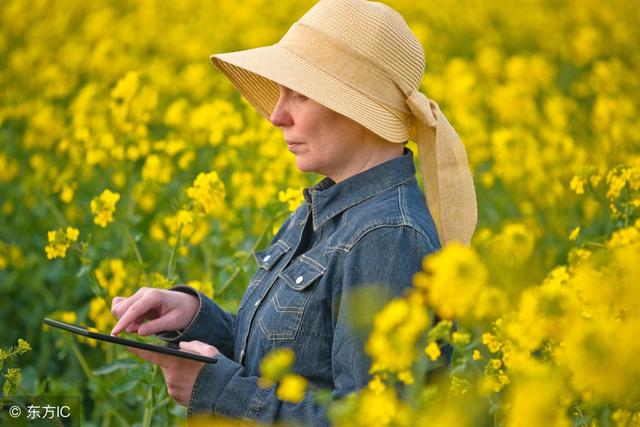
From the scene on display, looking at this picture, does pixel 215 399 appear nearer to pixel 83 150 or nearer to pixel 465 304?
pixel 465 304

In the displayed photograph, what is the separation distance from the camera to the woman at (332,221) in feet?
5.66

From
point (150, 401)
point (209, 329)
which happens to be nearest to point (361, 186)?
point (209, 329)

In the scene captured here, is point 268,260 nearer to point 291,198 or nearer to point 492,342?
point 492,342

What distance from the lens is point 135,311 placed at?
189 centimetres

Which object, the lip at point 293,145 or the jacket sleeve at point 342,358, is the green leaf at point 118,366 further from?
the lip at point 293,145

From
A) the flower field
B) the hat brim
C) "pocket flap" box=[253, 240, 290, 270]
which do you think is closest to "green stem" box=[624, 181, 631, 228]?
the flower field

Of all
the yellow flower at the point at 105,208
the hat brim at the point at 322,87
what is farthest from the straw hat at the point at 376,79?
the yellow flower at the point at 105,208

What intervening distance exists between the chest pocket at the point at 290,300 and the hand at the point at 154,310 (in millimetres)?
228

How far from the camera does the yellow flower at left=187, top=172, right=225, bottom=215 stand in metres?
2.71

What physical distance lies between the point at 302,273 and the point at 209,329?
328mm

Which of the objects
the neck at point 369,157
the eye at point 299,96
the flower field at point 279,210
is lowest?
the flower field at point 279,210

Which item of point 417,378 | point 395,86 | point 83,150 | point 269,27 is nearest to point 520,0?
point 269,27

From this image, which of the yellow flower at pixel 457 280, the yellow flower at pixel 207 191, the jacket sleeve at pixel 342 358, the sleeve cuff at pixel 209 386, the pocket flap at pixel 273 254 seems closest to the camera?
the yellow flower at pixel 457 280

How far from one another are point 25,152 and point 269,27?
127 inches
